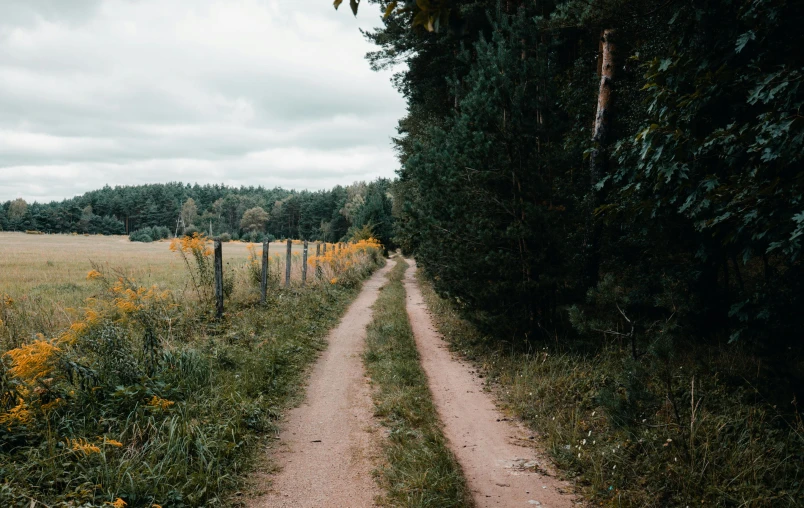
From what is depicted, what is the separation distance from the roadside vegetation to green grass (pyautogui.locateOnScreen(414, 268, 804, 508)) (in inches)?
142

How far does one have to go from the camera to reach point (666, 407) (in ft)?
16.9

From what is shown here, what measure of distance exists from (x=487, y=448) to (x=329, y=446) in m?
1.89

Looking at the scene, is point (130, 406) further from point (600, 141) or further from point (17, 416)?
point (600, 141)

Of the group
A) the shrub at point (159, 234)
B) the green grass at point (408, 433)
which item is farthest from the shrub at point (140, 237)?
the green grass at point (408, 433)

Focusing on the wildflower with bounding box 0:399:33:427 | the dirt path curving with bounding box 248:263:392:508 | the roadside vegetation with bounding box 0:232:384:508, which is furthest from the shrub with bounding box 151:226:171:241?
the wildflower with bounding box 0:399:33:427

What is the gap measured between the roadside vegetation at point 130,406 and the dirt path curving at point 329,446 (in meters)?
0.35

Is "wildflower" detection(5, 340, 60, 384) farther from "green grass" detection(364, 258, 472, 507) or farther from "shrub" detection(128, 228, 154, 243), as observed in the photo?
"shrub" detection(128, 228, 154, 243)

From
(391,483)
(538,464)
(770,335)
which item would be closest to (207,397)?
(391,483)

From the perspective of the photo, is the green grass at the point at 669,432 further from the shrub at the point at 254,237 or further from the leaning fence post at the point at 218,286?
the shrub at the point at 254,237

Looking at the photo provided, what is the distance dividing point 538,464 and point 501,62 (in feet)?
21.9

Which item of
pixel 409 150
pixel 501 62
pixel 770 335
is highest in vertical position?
pixel 409 150

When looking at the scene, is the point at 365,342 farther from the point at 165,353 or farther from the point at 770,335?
the point at 770,335

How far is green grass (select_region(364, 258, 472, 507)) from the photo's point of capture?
405 centimetres

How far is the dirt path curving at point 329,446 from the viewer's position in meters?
4.14
